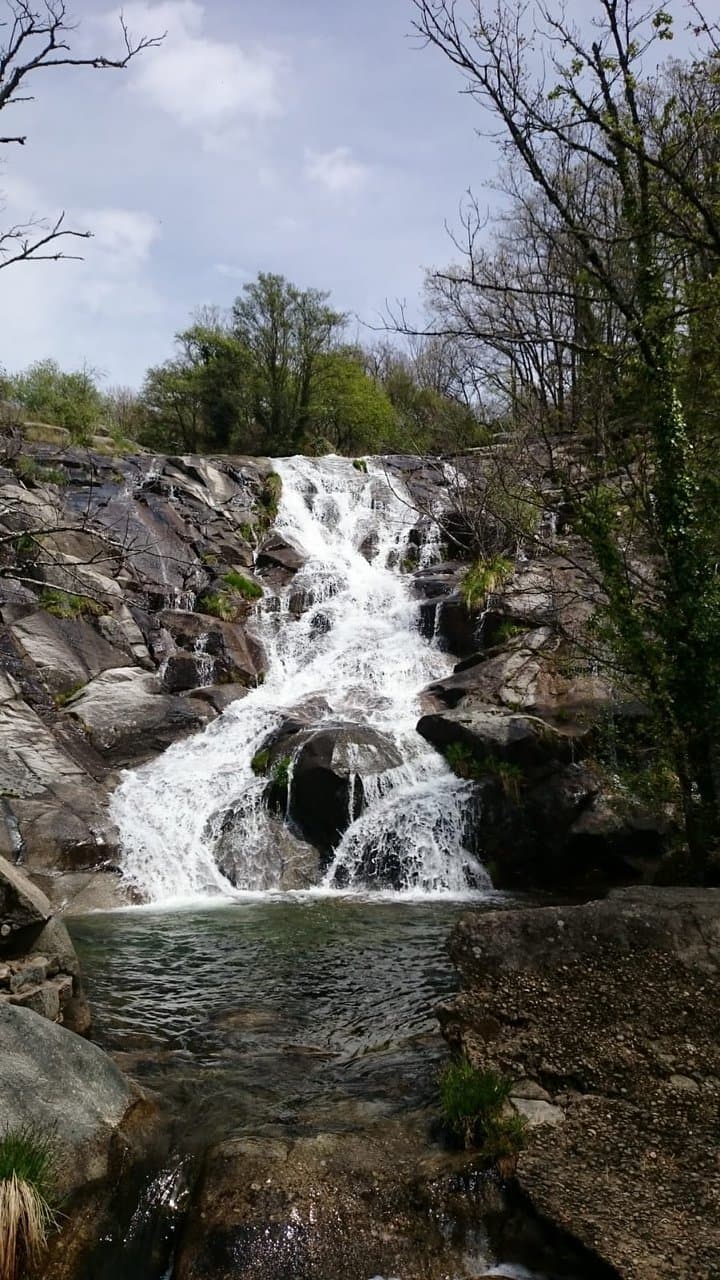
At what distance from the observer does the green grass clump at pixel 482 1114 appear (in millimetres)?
3939

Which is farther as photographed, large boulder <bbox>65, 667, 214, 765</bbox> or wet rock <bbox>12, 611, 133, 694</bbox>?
wet rock <bbox>12, 611, 133, 694</bbox>

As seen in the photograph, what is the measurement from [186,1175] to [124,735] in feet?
35.1

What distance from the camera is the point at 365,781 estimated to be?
12.5 meters

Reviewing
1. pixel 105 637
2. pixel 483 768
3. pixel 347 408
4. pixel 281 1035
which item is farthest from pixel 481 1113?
pixel 347 408

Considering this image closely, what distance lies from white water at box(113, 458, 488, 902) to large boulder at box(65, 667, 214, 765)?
1.20 feet

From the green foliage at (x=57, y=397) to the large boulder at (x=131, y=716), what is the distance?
1290 cm

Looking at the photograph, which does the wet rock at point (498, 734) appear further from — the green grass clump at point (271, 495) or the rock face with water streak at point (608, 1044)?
the green grass clump at point (271, 495)

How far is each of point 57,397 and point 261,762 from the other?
64.4 ft

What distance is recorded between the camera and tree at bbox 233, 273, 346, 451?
35.2 meters

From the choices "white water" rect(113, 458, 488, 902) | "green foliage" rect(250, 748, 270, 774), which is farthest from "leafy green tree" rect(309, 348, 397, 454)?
"green foliage" rect(250, 748, 270, 774)

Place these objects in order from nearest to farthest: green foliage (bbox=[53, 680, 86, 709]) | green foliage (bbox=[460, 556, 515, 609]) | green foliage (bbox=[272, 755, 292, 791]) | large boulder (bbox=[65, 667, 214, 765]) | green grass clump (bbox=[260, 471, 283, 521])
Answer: green foliage (bbox=[272, 755, 292, 791])
large boulder (bbox=[65, 667, 214, 765])
green foliage (bbox=[53, 680, 86, 709])
green foliage (bbox=[460, 556, 515, 609])
green grass clump (bbox=[260, 471, 283, 521])

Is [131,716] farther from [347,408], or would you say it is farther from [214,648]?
[347,408]

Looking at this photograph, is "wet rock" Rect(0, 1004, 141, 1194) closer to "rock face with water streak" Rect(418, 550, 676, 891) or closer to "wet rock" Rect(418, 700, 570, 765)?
"rock face with water streak" Rect(418, 550, 676, 891)

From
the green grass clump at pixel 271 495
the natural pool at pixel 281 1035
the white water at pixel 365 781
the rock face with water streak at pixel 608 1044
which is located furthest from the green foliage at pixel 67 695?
the rock face with water streak at pixel 608 1044
